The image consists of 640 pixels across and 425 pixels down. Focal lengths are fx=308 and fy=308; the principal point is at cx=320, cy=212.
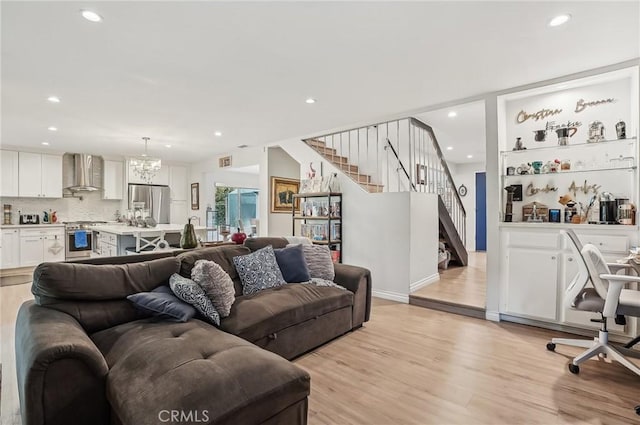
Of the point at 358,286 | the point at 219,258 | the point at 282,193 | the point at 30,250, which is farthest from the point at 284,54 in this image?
the point at 30,250

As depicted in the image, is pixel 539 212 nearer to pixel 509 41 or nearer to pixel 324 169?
pixel 509 41

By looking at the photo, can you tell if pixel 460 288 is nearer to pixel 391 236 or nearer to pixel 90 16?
pixel 391 236

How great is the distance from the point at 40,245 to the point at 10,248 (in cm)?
44

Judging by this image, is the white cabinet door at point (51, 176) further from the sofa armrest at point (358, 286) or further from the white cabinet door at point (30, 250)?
the sofa armrest at point (358, 286)

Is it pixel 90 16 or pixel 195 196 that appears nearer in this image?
pixel 90 16

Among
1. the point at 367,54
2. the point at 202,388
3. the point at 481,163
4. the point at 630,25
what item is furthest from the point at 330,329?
the point at 481,163

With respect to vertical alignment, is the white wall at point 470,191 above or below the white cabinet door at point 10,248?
above

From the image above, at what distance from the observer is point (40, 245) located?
640 centimetres

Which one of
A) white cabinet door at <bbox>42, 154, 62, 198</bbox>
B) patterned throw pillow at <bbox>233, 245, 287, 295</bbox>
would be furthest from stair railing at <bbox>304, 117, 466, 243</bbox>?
white cabinet door at <bbox>42, 154, 62, 198</bbox>

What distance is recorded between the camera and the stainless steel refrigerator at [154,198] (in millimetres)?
7512

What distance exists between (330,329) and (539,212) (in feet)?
8.78

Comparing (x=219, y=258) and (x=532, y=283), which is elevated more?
(x=219, y=258)

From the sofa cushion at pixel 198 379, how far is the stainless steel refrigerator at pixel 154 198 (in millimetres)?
6532

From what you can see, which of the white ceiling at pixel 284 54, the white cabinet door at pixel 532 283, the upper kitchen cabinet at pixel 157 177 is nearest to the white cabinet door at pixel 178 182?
the upper kitchen cabinet at pixel 157 177
